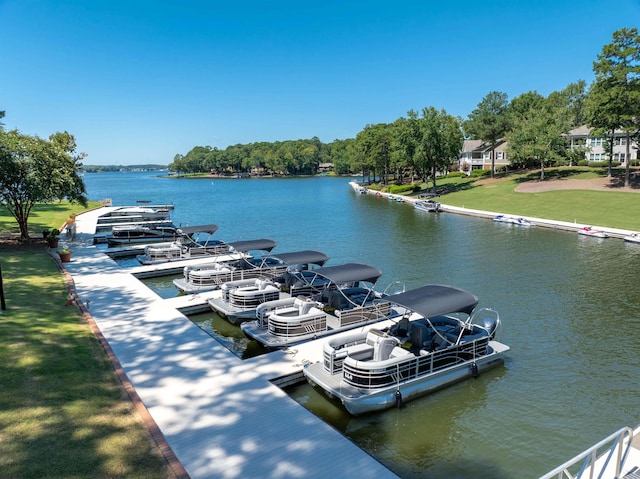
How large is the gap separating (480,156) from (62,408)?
98322 mm

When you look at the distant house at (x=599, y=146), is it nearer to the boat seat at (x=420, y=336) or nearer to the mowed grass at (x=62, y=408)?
the boat seat at (x=420, y=336)

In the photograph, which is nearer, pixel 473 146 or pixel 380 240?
pixel 380 240

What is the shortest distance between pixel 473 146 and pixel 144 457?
102566mm

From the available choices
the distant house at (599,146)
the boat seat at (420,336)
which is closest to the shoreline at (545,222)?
the distant house at (599,146)

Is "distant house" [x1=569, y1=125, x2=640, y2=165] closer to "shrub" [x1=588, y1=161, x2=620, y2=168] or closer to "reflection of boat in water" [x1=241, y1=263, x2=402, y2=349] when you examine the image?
"shrub" [x1=588, y1=161, x2=620, y2=168]

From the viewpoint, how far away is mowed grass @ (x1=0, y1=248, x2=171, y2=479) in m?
7.74

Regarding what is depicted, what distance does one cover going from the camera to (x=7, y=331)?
12.8 meters

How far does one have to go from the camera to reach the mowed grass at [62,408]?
25.4 feet

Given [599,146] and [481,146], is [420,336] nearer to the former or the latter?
[599,146]

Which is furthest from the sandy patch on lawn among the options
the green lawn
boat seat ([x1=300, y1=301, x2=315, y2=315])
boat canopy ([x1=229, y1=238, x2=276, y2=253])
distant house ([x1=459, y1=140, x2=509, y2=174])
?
the green lawn

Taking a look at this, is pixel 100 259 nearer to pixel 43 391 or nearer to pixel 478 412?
pixel 43 391

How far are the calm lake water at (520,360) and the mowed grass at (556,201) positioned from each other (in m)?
8.81

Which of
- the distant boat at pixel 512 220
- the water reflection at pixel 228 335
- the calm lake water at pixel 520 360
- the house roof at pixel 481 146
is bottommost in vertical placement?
the calm lake water at pixel 520 360

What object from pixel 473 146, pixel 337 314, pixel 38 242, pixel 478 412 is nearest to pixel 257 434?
pixel 478 412
